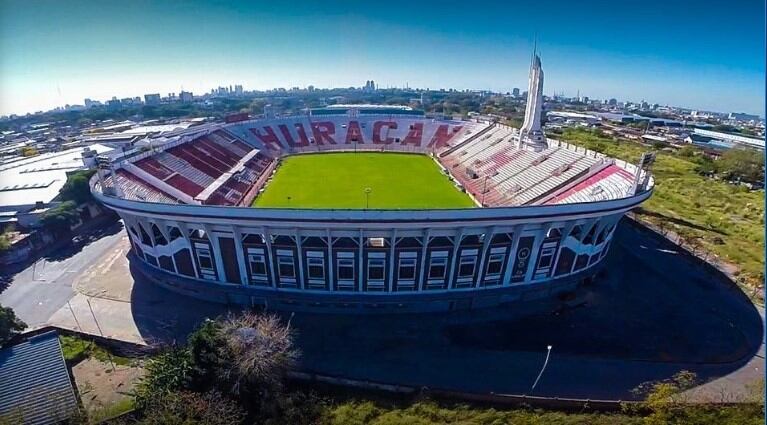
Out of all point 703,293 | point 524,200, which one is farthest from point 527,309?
point 524,200

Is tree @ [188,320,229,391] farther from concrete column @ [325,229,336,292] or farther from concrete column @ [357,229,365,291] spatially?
concrete column @ [357,229,365,291]

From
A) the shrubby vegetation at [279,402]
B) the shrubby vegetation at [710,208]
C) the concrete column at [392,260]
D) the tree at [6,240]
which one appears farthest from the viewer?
the shrubby vegetation at [710,208]

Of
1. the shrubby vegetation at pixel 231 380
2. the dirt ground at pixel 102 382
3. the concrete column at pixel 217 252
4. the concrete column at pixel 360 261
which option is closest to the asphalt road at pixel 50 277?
the dirt ground at pixel 102 382

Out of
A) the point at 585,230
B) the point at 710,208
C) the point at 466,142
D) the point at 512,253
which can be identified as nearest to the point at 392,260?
the point at 512,253

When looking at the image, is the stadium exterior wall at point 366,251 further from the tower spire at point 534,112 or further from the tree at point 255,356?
the tower spire at point 534,112

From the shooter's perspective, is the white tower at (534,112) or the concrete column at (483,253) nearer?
the concrete column at (483,253)

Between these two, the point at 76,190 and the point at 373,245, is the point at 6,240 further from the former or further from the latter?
the point at 373,245
